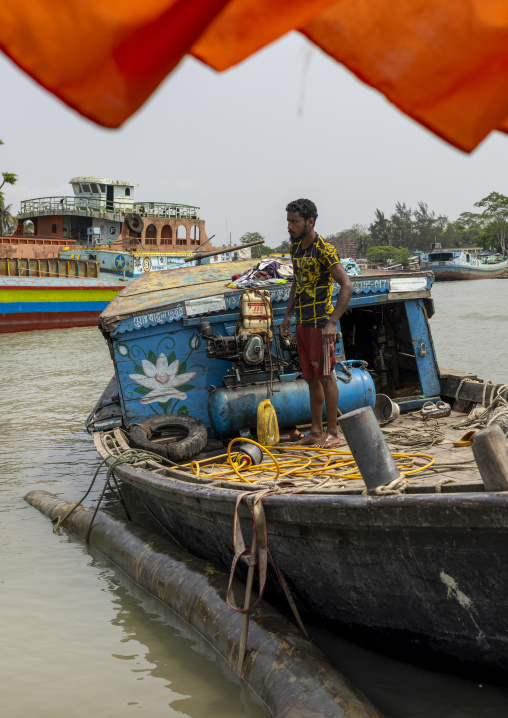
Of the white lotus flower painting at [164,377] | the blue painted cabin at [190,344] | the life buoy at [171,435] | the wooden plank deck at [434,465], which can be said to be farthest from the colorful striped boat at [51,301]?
the wooden plank deck at [434,465]

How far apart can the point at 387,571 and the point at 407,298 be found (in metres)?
3.88

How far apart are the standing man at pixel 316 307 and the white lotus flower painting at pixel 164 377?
4.17 feet

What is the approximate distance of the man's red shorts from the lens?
5.57 meters

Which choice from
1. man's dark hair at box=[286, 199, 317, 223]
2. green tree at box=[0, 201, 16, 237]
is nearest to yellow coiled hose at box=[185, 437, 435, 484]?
man's dark hair at box=[286, 199, 317, 223]

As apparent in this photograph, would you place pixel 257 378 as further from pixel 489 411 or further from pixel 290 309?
pixel 489 411

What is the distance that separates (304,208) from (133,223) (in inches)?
1160

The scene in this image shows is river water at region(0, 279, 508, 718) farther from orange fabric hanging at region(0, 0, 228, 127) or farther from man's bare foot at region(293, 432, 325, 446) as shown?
orange fabric hanging at region(0, 0, 228, 127)

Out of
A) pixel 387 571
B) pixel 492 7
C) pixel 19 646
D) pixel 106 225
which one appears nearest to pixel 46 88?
pixel 492 7

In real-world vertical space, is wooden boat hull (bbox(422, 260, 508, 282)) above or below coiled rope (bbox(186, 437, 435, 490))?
above

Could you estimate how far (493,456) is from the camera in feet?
10.4

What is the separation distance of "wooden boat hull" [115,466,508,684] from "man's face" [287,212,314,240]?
2219 millimetres

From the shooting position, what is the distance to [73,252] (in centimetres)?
3061

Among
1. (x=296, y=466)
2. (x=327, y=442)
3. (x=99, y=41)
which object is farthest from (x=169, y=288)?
A: (x=99, y=41)

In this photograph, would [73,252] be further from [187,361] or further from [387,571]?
Answer: [387,571]
